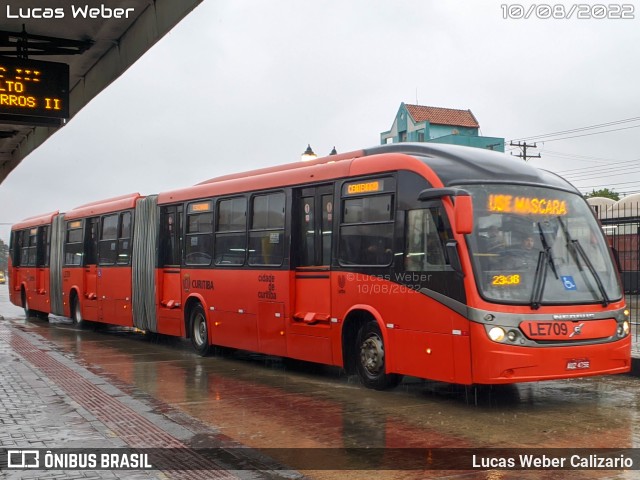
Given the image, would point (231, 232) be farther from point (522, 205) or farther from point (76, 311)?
point (76, 311)

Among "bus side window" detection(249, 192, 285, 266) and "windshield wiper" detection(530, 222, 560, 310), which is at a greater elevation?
"bus side window" detection(249, 192, 285, 266)

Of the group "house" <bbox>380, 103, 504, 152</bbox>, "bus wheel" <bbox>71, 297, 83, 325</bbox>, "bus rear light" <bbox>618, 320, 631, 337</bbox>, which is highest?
"house" <bbox>380, 103, 504, 152</bbox>

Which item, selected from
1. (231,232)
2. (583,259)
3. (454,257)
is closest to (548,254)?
(583,259)

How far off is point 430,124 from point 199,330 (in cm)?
5156

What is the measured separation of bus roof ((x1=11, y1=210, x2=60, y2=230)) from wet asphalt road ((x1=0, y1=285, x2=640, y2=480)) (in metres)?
11.6

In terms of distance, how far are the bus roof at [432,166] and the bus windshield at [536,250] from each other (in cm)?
20

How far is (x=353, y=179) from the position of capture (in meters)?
11.0

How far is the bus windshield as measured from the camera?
29.5ft

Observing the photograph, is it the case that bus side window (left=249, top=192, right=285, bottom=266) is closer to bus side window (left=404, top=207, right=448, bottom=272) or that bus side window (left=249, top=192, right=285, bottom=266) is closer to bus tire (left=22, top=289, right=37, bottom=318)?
bus side window (left=404, top=207, right=448, bottom=272)

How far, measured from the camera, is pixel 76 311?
22281 millimetres

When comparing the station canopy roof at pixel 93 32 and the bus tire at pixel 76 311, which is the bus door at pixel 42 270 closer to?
the bus tire at pixel 76 311

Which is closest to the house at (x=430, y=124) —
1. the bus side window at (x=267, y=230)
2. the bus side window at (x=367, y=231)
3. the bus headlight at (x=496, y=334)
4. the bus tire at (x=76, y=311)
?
the bus tire at (x=76, y=311)

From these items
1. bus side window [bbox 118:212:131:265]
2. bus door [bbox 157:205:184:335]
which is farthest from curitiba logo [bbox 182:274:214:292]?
bus side window [bbox 118:212:131:265]

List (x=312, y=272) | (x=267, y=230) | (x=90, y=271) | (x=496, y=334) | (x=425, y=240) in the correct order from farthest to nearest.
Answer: (x=90, y=271) < (x=267, y=230) < (x=312, y=272) < (x=425, y=240) < (x=496, y=334)
